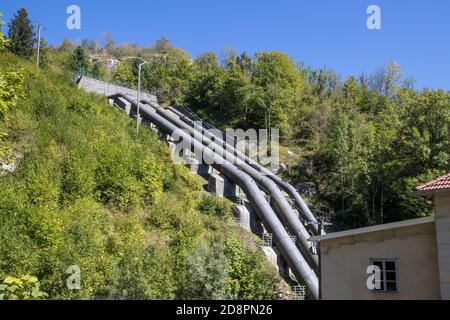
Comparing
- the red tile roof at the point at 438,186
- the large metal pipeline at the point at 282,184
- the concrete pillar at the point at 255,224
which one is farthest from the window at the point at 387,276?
the large metal pipeline at the point at 282,184

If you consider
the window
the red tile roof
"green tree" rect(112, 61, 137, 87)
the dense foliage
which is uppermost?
"green tree" rect(112, 61, 137, 87)

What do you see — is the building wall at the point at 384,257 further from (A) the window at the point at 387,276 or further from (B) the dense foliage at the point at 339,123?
(B) the dense foliage at the point at 339,123

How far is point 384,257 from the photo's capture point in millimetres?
13320

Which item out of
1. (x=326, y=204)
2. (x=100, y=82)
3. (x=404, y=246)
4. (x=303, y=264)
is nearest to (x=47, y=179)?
(x=303, y=264)

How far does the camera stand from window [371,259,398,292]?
42.7ft

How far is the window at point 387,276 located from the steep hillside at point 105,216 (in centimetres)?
386

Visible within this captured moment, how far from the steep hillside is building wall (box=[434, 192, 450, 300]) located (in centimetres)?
573

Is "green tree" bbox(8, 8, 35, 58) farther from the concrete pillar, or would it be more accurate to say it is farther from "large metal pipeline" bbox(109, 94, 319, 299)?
the concrete pillar

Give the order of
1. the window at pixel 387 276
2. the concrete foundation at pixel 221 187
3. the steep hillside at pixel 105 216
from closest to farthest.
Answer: the window at pixel 387 276, the steep hillside at pixel 105 216, the concrete foundation at pixel 221 187

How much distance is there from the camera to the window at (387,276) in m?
13.0

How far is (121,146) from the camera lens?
23.3m

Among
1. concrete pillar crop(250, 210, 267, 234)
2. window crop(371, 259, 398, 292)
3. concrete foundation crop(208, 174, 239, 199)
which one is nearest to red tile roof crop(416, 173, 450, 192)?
window crop(371, 259, 398, 292)

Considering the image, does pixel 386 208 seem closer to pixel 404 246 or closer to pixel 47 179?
pixel 404 246
